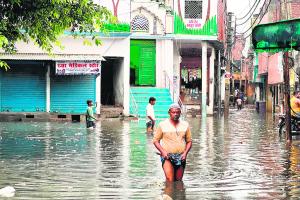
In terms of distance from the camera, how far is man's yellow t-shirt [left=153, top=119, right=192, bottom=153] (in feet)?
34.1

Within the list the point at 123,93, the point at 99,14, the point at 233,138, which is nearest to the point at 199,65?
the point at 123,93

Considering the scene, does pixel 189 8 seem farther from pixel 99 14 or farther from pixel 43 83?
pixel 99 14

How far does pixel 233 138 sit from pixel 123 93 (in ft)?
49.4

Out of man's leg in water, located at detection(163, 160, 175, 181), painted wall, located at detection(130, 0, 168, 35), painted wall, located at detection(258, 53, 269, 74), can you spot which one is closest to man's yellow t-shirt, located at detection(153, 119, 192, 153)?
man's leg in water, located at detection(163, 160, 175, 181)

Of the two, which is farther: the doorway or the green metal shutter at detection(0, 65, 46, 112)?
the doorway

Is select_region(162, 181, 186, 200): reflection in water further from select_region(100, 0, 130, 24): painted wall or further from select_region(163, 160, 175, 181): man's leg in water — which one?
select_region(100, 0, 130, 24): painted wall

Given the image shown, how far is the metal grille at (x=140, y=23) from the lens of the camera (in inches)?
1548

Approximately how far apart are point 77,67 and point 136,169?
70.6ft

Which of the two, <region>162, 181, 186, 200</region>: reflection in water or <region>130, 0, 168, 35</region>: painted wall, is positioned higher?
<region>130, 0, 168, 35</region>: painted wall

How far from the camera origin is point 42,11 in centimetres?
1544

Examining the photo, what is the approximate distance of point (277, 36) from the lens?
12.5m

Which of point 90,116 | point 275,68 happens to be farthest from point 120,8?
point 275,68

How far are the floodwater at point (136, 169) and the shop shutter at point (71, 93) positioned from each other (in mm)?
13907

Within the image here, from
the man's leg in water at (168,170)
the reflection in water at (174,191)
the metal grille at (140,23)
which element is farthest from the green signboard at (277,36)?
the metal grille at (140,23)
